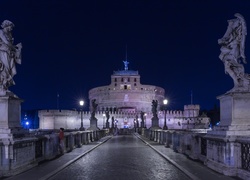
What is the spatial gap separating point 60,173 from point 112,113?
11400 cm

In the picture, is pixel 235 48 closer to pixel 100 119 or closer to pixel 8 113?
pixel 8 113

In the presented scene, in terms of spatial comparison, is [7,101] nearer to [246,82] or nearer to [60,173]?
[60,173]

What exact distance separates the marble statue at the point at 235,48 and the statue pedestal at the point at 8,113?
7.56 metres

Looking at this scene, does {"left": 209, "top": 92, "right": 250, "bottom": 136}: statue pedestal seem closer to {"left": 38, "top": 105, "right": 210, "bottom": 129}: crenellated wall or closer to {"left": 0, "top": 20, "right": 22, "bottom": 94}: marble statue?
{"left": 0, "top": 20, "right": 22, "bottom": 94}: marble statue

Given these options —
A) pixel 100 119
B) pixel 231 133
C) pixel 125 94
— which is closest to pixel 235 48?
pixel 231 133

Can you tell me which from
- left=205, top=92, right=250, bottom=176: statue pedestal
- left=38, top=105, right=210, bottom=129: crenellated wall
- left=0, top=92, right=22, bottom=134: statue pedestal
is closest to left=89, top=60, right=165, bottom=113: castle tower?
left=38, top=105, right=210, bottom=129: crenellated wall

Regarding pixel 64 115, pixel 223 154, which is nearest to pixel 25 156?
A: pixel 223 154

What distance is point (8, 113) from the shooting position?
1359 cm

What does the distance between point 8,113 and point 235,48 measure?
8123 millimetres

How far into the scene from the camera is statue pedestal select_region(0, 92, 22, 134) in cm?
1335

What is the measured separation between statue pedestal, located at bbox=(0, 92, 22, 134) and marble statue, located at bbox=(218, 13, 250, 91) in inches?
298

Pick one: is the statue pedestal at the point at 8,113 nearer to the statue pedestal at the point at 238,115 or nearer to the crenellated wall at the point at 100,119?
the statue pedestal at the point at 238,115

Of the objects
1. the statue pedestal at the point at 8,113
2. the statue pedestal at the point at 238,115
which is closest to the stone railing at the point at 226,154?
the statue pedestal at the point at 238,115

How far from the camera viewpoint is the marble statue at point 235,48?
13298 mm
